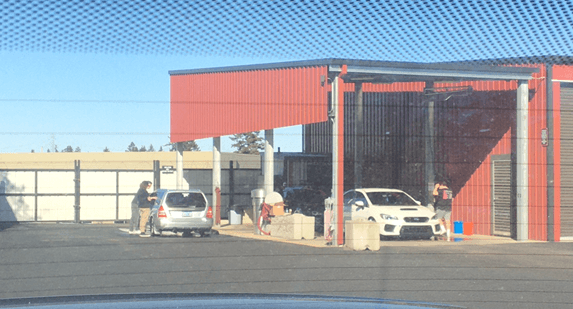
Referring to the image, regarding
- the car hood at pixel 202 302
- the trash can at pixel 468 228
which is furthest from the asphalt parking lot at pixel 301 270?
the car hood at pixel 202 302

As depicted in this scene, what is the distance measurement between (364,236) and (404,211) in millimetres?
3019

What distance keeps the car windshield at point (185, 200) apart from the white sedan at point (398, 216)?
3.94m

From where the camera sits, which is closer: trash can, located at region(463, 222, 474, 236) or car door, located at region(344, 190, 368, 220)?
car door, located at region(344, 190, 368, 220)

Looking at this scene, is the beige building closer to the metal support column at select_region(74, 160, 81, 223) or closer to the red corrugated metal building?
the metal support column at select_region(74, 160, 81, 223)

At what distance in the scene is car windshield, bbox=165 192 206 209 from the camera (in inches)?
651

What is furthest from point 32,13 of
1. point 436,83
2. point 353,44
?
point 436,83

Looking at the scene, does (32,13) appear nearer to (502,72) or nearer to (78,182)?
(502,72)

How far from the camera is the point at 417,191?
815 inches

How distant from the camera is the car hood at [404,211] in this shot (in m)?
15.2

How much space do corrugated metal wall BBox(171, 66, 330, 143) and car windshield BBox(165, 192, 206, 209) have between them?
6.17 feet

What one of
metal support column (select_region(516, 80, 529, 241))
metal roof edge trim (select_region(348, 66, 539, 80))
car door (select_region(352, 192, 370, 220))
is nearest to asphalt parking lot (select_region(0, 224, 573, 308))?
metal support column (select_region(516, 80, 529, 241))

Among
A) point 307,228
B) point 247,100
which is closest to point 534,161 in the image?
point 307,228

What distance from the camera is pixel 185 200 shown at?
55.0ft

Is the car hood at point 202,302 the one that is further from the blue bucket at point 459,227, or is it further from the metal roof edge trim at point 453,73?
the blue bucket at point 459,227
